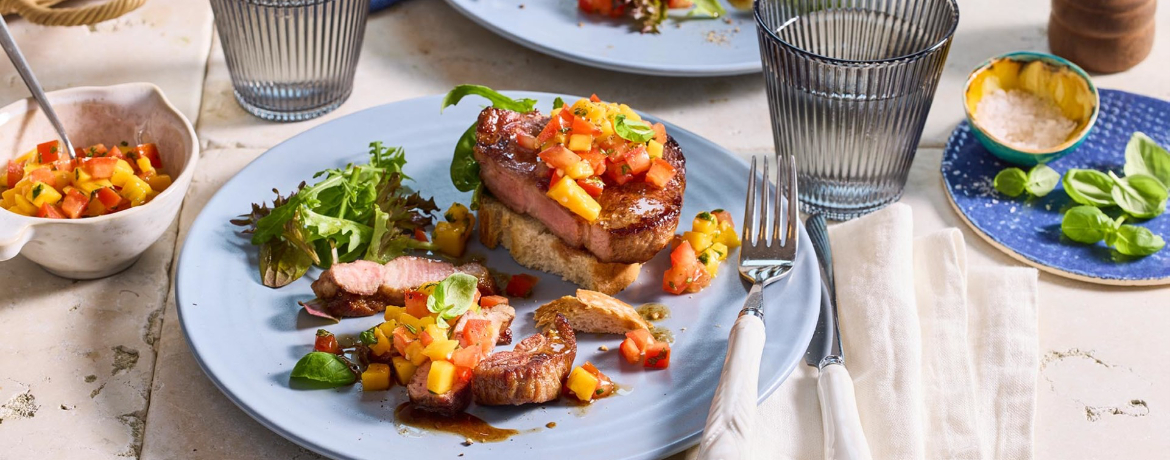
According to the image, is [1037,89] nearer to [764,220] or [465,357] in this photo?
[764,220]

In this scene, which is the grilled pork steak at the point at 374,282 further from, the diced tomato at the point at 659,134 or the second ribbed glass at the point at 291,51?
the second ribbed glass at the point at 291,51

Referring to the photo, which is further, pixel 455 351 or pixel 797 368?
pixel 797 368

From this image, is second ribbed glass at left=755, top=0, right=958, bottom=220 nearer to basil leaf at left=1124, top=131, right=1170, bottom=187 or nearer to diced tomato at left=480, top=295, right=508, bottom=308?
basil leaf at left=1124, top=131, right=1170, bottom=187

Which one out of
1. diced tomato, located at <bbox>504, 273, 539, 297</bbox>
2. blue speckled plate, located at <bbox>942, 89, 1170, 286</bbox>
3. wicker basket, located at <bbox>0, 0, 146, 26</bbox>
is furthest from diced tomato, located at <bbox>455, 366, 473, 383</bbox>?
wicker basket, located at <bbox>0, 0, 146, 26</bbox>

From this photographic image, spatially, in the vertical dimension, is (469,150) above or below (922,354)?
above

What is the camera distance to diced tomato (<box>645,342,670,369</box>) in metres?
3.00

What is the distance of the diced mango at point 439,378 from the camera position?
2.73m

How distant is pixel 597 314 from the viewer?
122 inches

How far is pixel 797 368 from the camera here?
3156 mm

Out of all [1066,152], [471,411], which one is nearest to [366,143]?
[471,411]

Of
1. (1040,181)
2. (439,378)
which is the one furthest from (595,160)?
(1040,181)

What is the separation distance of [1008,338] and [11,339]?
323cm

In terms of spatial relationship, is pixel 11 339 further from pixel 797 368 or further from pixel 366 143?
pixel 797 368

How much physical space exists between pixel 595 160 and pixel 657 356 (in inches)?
27.2
